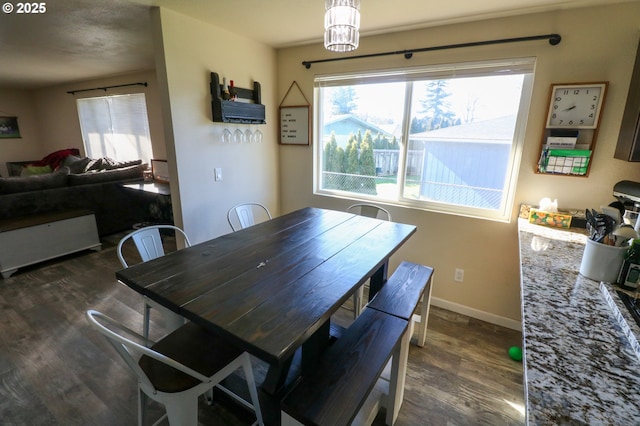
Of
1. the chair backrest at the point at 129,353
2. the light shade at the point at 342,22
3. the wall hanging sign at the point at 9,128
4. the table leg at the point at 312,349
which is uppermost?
the light shade at the point at 342,22

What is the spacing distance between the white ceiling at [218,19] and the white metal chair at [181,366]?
204cm

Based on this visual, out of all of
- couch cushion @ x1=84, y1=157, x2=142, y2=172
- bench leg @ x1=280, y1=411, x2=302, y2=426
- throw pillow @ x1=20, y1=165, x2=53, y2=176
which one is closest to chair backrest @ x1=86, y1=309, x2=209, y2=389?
bench leg @ x1=280, y1=411, x2=302, y2=426

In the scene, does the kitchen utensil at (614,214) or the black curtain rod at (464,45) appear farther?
the black curtain rod at (464,45)

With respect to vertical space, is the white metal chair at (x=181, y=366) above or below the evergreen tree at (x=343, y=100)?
below

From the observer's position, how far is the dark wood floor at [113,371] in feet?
5.03

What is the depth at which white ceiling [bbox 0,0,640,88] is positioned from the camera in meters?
1.85

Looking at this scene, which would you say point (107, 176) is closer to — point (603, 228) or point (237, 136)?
point (237, 136)

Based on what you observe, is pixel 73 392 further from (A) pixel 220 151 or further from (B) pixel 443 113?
(B) pixel 443 113

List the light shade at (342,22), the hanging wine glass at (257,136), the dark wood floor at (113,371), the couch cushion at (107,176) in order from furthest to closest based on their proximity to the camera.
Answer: the couch cushion at (107,176), the hanging wine glass at (257,136), the dark wood floor at (113,371), the light shade at (342,22)

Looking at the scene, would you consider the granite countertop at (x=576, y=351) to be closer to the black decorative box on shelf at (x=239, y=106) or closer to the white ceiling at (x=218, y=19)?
the white ceiling at (x=218, y=19)

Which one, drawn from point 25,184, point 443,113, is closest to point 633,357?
point 443,113

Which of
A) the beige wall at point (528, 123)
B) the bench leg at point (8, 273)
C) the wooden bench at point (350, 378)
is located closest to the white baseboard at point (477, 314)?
the beige wall at point (528, 123)

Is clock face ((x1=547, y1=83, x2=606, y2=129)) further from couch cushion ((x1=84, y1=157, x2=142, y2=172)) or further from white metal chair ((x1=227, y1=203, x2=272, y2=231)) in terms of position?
couch cushion ((x1=84, y1=157, x2=142, y2=172))

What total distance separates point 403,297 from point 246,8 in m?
2.17
